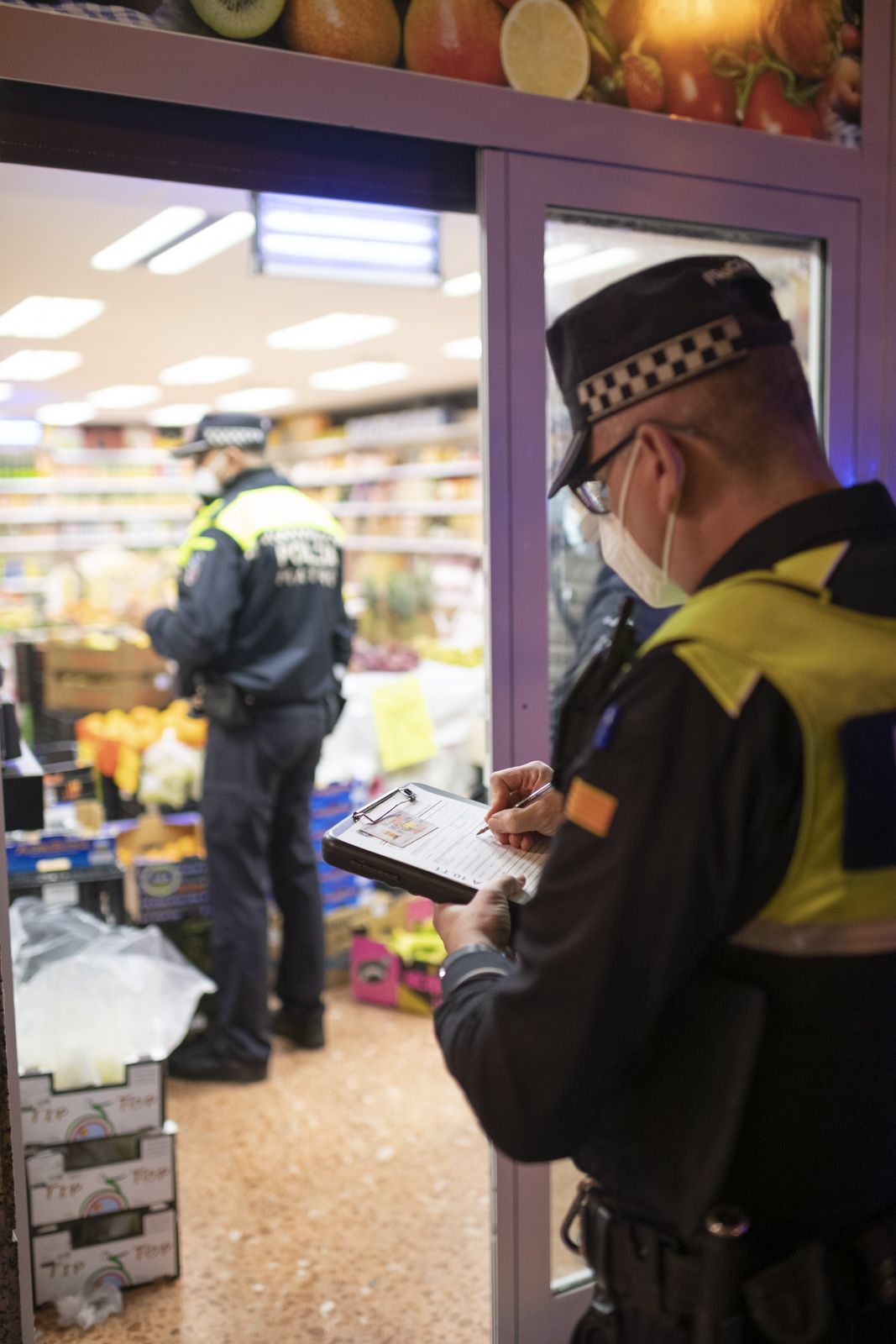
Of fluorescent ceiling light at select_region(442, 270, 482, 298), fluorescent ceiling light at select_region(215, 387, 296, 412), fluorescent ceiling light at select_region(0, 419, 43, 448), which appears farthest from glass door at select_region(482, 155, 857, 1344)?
fluorescent ceiling light at select_region(215, 387, 296, 412)

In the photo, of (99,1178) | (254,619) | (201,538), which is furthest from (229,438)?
(99,1178)

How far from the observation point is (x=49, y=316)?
20.4 feet

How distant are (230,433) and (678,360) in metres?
3.09

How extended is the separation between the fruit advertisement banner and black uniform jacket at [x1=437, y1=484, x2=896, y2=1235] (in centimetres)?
134

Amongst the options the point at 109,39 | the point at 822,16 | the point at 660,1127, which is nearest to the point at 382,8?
the point at 109,39

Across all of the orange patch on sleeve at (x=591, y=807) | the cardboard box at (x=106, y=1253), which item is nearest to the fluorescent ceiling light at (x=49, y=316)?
the cardboard box at (x=106, y=1253)

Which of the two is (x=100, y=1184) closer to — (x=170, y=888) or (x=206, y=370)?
(x=170, y=888)

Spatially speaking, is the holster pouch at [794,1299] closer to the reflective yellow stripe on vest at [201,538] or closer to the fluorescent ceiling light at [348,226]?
the fluorescent ceiling light at [348,226]

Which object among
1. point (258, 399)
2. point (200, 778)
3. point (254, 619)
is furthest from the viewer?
point (258, 399)

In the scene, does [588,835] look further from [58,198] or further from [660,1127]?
[58,198]

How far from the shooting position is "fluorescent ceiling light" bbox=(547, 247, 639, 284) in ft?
7.59

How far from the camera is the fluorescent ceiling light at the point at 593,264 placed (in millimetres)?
2314

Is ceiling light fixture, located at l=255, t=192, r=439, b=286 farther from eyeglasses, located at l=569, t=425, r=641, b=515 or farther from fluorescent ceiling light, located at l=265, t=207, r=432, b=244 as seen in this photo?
eyeglasses, located at l=569, t=425, r=641, b=515

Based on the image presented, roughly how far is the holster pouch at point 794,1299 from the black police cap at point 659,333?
2.49 feet
